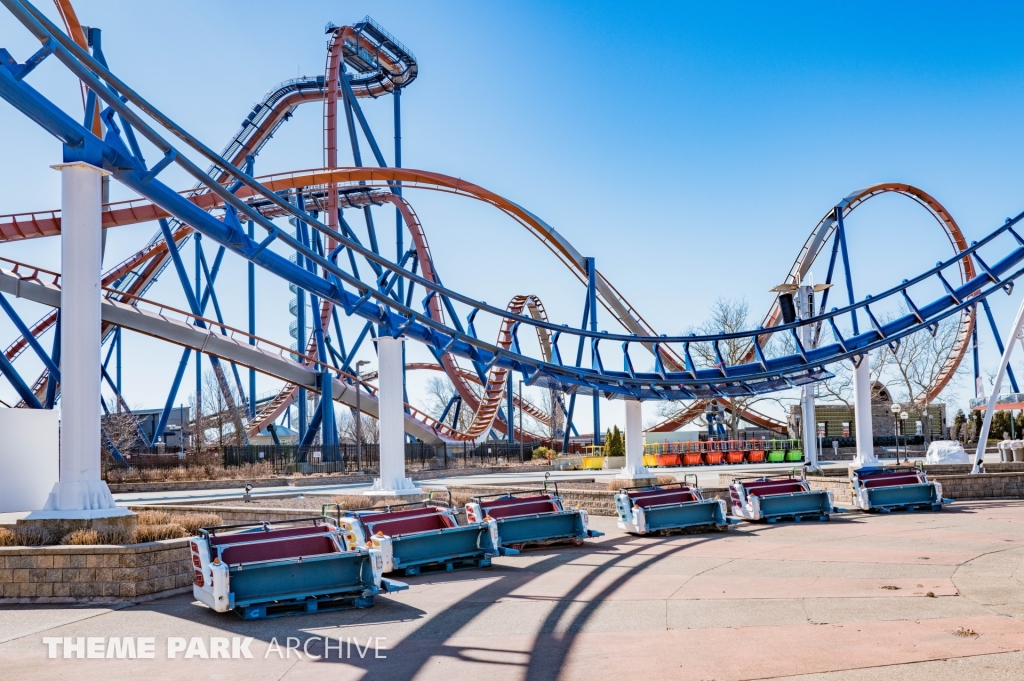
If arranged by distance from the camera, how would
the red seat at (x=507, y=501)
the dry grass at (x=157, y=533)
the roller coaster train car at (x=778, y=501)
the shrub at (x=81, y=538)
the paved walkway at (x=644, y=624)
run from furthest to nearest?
the roller coaster train car at (x=778, y=501) → the red seat at (x=507, y=501) → the dry grass at (x=157, y=533) → the shrub at (x=81, y=538) → the paved walkway at (x=644, y=624)

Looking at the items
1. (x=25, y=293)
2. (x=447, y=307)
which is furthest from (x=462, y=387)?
(x=25, y=293)

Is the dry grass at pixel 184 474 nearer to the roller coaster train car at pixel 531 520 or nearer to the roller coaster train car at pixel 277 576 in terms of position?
the roller coaster train car at pixel 531 520

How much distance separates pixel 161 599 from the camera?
9.93 m

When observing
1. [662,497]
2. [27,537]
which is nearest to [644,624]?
[27,537]

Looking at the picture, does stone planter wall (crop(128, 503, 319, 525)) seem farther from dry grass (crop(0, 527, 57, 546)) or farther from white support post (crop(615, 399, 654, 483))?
white support post (crop(615, 399, 654, 483))

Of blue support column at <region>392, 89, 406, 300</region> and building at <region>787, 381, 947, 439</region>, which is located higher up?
blue support column at <region>392, 89, 406, 300</region>

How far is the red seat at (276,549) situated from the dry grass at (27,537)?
7.36 ft

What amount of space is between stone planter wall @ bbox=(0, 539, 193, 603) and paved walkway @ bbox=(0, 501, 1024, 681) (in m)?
0.33

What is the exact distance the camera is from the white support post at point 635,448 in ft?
69.3

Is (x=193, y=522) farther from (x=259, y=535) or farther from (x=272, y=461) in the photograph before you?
(x=272, y=461)

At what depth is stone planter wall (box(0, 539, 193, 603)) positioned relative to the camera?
383 inches

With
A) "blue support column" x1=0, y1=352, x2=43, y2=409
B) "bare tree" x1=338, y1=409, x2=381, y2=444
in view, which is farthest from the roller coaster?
"bare tree" x1=338, y1=409, x2=381, y2=444

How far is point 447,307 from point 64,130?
92.1ft

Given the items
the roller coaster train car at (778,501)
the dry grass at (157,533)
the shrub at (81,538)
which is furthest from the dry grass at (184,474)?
the shrub at (81,538)
